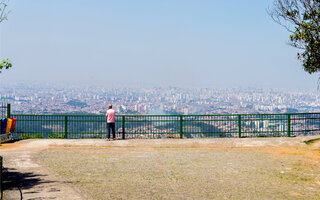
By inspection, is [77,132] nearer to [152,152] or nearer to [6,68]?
[152,152]

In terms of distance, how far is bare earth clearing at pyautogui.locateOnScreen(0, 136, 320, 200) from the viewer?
8828 millimetres

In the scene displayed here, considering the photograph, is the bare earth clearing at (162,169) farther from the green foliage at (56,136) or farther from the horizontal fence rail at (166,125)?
the green foliage at (56,136)

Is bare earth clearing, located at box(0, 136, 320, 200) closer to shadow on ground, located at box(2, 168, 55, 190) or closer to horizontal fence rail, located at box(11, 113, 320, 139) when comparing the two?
shadow on ground, located at box(2, 168, 55, 190)

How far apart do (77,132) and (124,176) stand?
9.48m

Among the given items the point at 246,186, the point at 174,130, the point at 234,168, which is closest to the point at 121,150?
the point at 174,130

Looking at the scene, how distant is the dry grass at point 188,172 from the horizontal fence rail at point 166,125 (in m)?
2.98

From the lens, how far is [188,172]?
37.0ft

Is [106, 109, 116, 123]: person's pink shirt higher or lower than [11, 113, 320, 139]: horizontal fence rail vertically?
higher

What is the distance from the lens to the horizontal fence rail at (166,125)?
19.2m

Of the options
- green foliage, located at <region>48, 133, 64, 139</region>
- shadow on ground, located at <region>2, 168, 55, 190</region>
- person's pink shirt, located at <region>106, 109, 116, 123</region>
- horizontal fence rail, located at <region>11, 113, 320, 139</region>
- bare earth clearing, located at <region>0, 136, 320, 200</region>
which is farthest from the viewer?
green foliage, located at <region>48, 133, 64, 139</region>

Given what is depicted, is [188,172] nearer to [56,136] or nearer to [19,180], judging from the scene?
[19,180]

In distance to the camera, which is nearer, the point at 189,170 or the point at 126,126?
the point at 189,170

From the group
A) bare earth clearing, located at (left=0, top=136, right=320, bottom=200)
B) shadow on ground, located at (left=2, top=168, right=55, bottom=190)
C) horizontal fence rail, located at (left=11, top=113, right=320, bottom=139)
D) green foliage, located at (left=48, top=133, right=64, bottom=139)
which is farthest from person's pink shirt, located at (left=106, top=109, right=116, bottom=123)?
shadow on ground, located at (left=2, top=168, right=55, bottom=190)

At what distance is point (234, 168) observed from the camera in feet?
39.3
